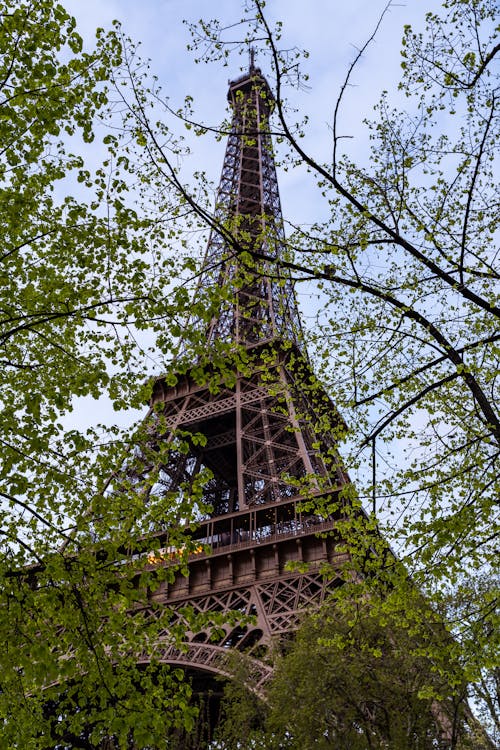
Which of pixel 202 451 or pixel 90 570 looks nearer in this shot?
pixel 90 570

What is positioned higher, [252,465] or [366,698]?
[252,465]

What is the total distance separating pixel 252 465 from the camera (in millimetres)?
28906

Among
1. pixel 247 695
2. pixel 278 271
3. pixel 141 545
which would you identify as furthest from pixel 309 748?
pixel 278 271

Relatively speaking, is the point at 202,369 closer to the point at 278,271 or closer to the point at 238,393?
the point at 278,271

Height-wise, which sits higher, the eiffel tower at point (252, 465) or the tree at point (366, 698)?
the eiffel tower at point (252, 465)

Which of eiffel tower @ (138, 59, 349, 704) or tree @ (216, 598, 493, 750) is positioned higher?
eiffel tower @ (138, 59, 349, 704)

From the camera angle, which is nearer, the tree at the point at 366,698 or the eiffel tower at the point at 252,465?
the eiffel tower at the point at 252,465

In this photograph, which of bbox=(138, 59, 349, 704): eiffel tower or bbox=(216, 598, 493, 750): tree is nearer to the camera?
bbox=(138, 59, 349, 704): eiffel tower

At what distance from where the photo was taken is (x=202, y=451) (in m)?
36.8

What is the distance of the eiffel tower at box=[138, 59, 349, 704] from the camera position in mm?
10508

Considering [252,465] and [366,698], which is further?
[252,465]

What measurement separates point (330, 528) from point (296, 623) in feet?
12.9

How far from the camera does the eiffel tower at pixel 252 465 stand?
1051 centimetres

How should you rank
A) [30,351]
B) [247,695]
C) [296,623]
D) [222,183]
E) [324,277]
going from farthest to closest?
1. [222,183]
2. [296,623]
3. [247,695]
4. [30,351]
5. [324,277]
